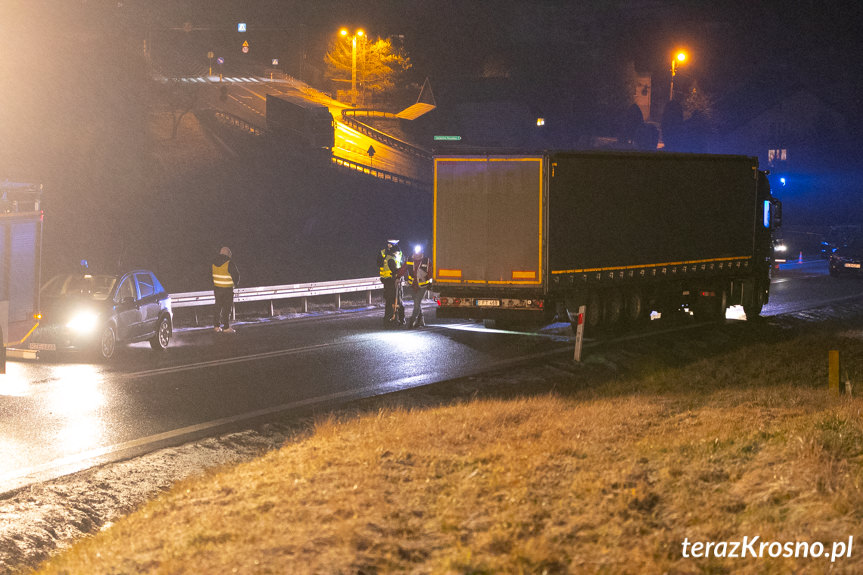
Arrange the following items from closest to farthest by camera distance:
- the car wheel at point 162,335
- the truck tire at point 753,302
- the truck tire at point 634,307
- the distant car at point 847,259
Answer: the car wheel at point 162,335
the truck tire at point 634,307
the truck tire at point 753,302
the distant car at point 847,259

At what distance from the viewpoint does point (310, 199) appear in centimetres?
4922

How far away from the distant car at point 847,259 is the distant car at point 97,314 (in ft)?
99.3

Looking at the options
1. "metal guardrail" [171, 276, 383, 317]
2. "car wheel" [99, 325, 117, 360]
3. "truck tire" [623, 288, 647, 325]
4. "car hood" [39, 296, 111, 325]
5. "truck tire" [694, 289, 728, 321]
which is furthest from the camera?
"truck tire" [694, 289, 728, 321]

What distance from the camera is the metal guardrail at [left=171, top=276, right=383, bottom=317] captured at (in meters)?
21.4

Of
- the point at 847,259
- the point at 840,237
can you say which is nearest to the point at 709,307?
the point at 847,259

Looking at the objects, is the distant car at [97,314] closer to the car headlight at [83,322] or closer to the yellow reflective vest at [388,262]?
the car headlight at [83,322]

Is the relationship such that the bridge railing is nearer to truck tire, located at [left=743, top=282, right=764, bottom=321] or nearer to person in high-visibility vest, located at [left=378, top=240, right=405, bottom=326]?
person in high-visibility vest, located at [left=378, top=240, right=405, bottom=326]

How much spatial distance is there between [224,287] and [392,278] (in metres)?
3.66

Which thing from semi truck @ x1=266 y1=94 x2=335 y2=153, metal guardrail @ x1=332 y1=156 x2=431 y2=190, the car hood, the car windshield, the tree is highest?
the tree

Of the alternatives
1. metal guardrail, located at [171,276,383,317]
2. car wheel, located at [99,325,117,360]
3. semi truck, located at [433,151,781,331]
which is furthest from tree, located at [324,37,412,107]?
car wheel, located at [99,325,117,360]

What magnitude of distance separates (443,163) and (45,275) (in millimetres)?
20260

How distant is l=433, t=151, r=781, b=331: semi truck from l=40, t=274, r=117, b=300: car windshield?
20.9 ft

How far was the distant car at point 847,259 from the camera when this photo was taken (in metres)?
37.7

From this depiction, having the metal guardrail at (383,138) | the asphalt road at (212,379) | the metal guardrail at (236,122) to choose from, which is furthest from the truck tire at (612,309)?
the metal guardrail at (383,138)
